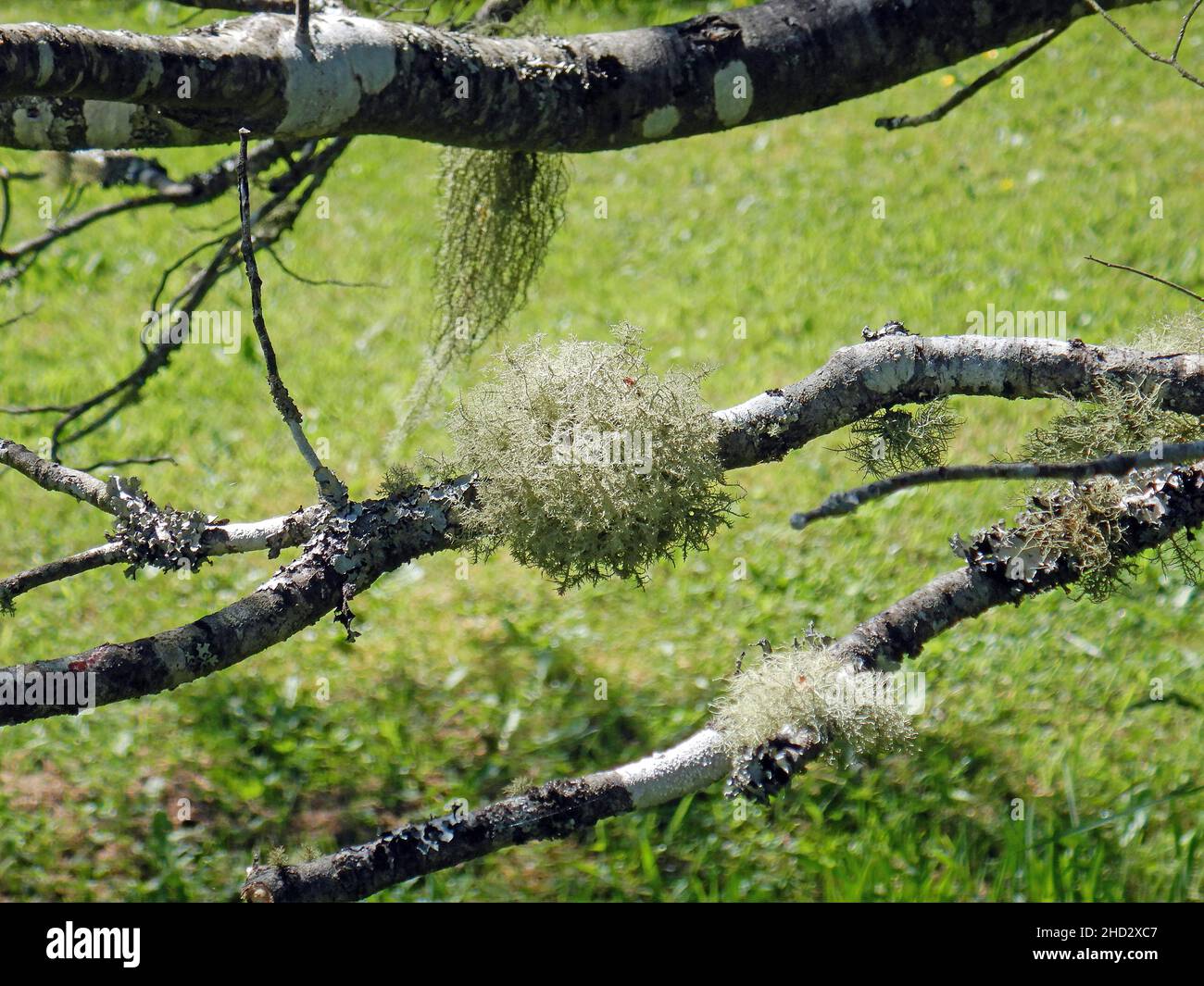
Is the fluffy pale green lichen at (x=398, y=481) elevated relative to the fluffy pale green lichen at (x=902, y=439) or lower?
lower

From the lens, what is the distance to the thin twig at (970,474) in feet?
4.03

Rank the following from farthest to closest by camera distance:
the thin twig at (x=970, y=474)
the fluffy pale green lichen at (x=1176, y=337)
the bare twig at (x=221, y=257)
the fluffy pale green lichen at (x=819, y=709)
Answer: the bare twig at (x=221, y=257), the fluffy pale green lichen at (x=1176, y=337), the fluffy pale green lichen at (x=819, y=709), the thin twig at (x=970, y=474)

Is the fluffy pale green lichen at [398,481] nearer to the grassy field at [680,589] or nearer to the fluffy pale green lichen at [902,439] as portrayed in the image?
the grassy field at [680,589]

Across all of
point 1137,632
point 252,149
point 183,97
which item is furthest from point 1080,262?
point 183,97

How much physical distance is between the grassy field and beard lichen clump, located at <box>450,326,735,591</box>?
230 mm

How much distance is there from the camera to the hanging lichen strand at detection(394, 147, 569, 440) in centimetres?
332

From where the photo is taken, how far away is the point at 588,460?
6.50ft

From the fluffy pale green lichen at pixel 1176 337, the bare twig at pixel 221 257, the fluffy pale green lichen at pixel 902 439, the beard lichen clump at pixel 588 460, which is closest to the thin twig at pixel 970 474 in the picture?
the beard lichen clump at pixel 588 460

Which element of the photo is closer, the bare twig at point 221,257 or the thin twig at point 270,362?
the thin twig at point 270,362

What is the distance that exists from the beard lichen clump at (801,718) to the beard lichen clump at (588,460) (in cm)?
29

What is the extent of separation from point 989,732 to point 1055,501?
2.71m

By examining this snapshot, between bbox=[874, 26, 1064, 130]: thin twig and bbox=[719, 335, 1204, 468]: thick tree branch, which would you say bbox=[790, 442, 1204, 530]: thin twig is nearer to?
bbox=[719, 335, 1204, 468]: thick tree branch

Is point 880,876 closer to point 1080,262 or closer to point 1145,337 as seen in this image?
point 1145,337

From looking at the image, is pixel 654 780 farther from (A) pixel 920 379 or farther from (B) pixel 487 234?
(B) pixel 487 234
